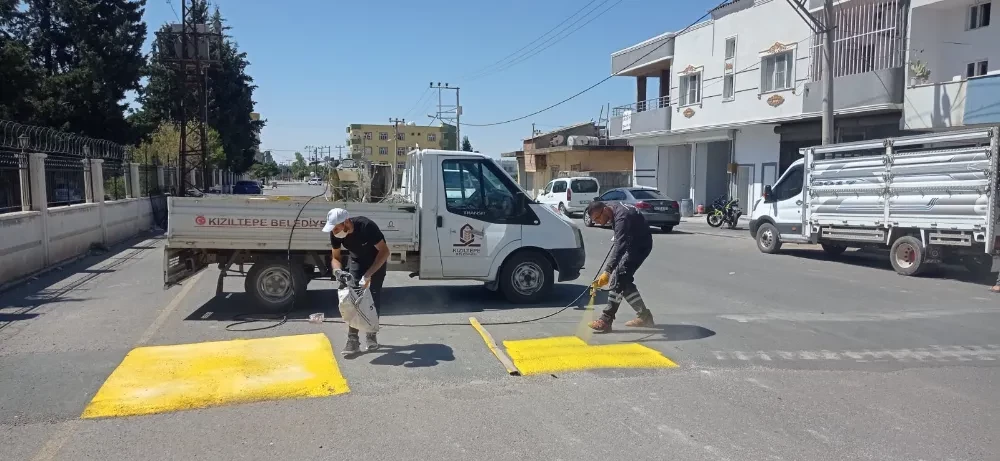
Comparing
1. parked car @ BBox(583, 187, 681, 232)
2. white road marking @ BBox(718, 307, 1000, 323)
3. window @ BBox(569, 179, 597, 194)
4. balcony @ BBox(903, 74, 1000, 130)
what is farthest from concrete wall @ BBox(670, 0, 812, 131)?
white road marking @ BBox(718, 307, 1000, 323)

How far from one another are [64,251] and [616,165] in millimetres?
Result: 33559

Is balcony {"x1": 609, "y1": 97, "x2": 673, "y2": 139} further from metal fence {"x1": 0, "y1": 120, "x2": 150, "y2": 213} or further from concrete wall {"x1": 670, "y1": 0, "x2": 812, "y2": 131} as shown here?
metal fence {"x1": 0, "y1": 120, "x2": 150, "y2": 213}

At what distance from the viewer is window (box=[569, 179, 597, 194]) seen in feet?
90.8

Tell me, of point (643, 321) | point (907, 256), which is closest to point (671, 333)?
point (643, 321)

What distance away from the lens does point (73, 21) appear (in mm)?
35156

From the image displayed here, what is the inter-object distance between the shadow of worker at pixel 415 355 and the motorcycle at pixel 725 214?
19.1 metres

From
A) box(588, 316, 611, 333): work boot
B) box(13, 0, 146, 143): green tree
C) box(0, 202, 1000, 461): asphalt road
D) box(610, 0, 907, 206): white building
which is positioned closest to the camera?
box(0, 202, 1000, 461): asphalt road

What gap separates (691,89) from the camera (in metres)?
28.9

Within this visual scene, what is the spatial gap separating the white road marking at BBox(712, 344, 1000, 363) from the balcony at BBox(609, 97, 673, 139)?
2427 cm

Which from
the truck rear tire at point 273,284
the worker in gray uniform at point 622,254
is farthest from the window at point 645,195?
the truck rear tire at point 273,284

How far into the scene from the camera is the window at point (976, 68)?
18031 mm

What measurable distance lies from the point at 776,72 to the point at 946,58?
5.64 metres

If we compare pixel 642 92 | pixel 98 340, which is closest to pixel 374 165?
pixel 98 340

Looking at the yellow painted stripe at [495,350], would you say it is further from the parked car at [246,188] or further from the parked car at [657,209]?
the parked car at [246,188]
